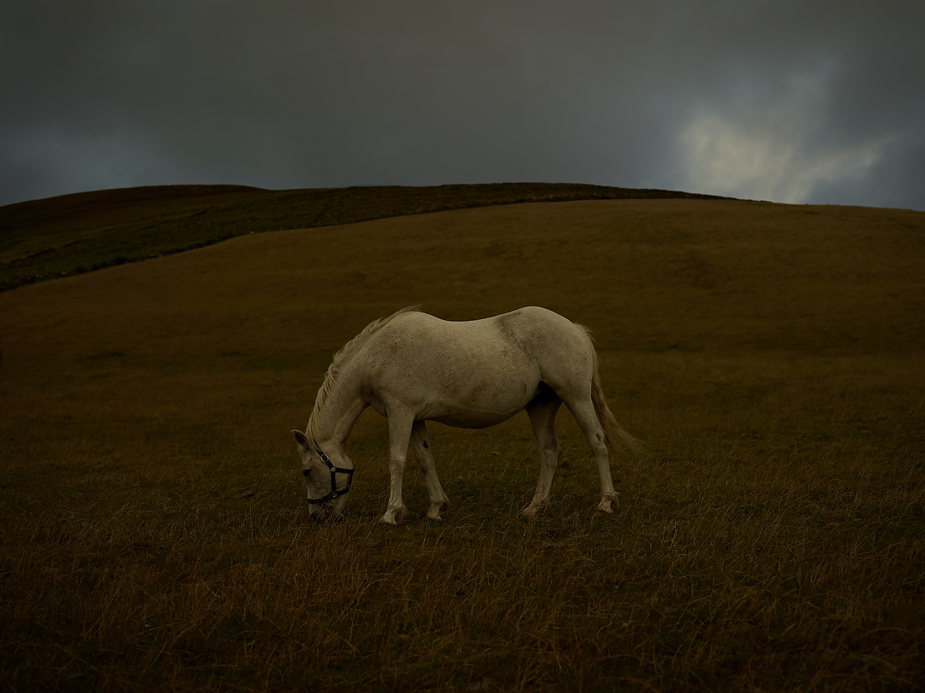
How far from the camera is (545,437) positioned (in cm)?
891

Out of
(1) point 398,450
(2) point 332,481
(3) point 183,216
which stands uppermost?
(3) point 183,216

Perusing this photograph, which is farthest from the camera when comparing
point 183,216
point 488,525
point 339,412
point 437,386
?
point 183,216

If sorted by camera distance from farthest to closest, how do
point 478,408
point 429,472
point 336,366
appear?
point 336,366 → point 429,472 → point 478,408

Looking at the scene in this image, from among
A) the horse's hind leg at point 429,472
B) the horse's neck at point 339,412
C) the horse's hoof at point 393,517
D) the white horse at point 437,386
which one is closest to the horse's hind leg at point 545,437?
the white horse at point 437,386

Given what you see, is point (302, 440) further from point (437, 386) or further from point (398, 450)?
point (437, 386)

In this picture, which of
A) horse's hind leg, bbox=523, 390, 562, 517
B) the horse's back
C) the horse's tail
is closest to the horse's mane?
the horse's back

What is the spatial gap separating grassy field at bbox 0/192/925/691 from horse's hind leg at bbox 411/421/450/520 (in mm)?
225

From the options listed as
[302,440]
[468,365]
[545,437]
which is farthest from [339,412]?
[545,437]

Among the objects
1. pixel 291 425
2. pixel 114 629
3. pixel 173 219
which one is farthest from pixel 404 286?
pixel 173 219

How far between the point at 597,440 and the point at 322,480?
11.5 feet

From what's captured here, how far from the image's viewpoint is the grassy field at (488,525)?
4.45 meters

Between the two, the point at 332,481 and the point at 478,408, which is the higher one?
the point at 478,408

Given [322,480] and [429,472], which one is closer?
[322,480]

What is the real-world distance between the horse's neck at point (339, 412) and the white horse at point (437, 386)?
0.04ft
